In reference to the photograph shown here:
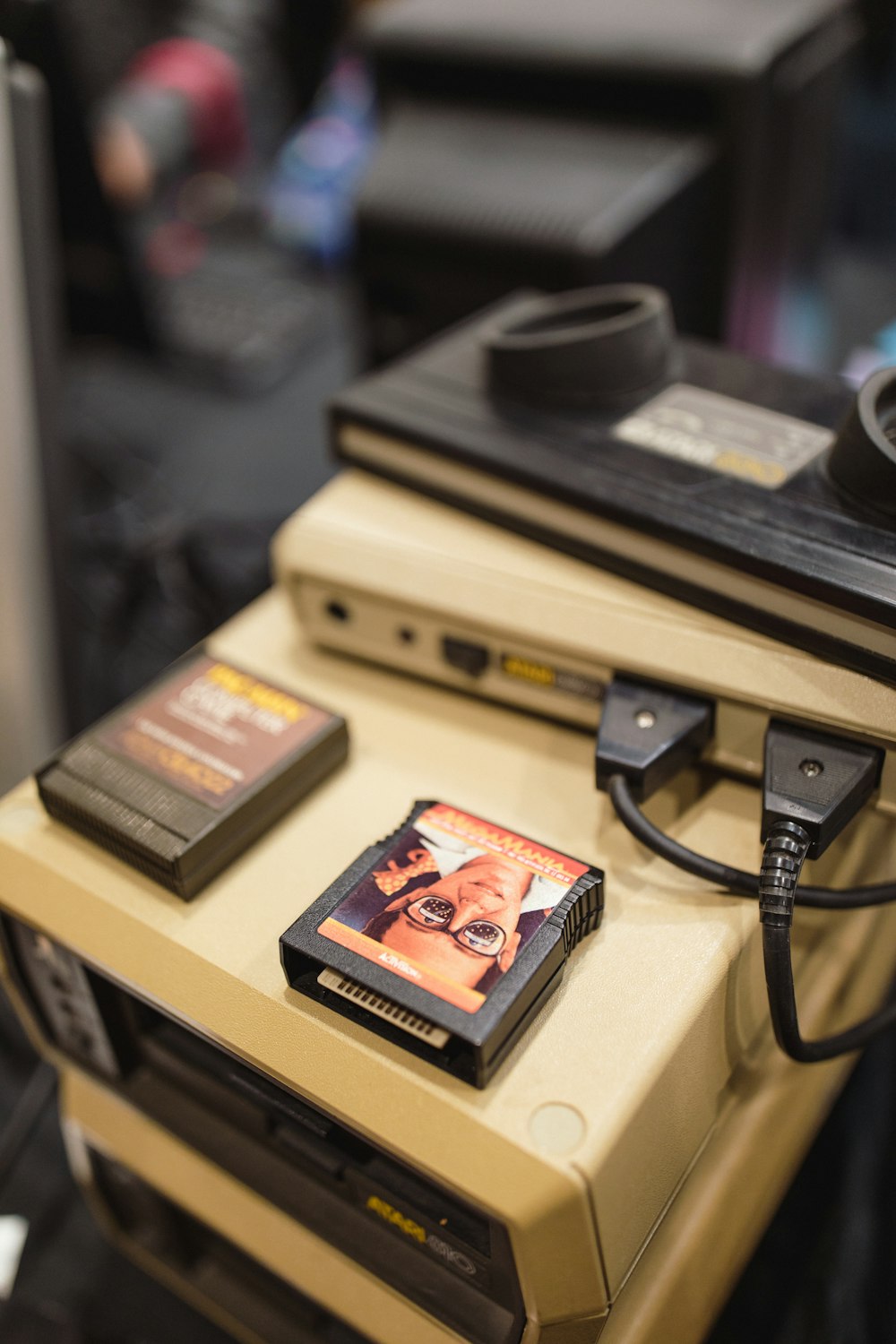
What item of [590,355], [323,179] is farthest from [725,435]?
[323,179]

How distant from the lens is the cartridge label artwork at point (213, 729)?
56 cm

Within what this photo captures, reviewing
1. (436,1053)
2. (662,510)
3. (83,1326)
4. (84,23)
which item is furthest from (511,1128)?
(84,23)

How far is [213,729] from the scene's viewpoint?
0.59 meters

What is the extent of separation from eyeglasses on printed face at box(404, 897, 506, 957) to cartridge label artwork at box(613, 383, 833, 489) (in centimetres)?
29

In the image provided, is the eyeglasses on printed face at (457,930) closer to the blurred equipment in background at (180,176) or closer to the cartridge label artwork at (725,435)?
the cartridge label artwork at (725,435)

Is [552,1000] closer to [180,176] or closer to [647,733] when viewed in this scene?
[647,733]

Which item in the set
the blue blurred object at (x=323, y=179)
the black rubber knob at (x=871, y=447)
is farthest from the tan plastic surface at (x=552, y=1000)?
the blue blurred object at (x=323, y=179)

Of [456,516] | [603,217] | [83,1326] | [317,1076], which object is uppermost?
[603,217]

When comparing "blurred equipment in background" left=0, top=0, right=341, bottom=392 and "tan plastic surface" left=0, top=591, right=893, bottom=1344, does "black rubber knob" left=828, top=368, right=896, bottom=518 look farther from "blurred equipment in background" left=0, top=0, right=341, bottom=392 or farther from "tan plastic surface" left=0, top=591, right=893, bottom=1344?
"blurred equipment in background" left=0, top=0, right=341, bottom=392

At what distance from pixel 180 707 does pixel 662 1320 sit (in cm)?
39

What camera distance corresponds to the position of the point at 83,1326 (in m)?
0.73

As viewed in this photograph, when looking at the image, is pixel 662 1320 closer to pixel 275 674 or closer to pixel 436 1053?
pixel 436 1053

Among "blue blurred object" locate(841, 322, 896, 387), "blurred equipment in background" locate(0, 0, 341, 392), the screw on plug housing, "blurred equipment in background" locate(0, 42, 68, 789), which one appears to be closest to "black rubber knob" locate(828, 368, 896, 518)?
the screw on plug housing

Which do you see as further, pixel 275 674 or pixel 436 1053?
pixel 275 674
